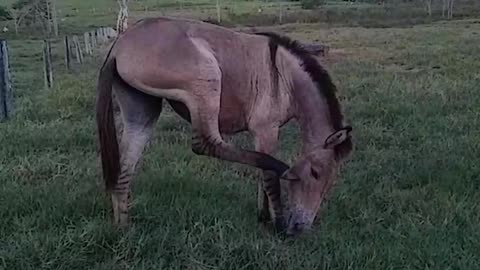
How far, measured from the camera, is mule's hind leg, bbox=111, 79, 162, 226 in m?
4.43

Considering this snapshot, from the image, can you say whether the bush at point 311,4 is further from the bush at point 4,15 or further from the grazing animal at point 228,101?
the grazing animal at point 228,101

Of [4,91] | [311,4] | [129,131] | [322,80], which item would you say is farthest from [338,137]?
[311,4]

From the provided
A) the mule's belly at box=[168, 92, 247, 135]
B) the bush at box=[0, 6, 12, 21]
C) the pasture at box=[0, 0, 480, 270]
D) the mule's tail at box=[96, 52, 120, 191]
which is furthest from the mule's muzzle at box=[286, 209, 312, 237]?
the bush at box=[0, 6, 12, 21]

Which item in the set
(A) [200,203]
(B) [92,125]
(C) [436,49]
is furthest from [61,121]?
(C) [436,49]

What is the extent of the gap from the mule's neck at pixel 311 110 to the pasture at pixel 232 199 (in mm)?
571

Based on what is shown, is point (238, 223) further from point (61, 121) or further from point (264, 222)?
point (61, 121)

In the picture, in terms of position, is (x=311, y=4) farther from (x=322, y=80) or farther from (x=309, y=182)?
(x=309, y=182)

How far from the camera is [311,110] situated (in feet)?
15.0

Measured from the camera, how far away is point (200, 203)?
185 inches

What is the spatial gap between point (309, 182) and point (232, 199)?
2.76 feet

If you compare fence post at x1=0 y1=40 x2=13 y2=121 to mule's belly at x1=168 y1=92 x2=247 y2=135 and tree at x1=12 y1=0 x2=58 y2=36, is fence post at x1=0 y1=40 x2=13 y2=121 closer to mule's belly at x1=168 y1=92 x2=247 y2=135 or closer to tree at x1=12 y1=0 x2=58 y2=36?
mule's belly at x1=168 y1=92 x2=247 y2=135

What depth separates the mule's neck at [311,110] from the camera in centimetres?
455

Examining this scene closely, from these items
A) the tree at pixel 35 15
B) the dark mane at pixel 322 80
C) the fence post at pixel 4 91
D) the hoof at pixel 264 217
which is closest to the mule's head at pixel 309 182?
the dark mane at pixel 322 80

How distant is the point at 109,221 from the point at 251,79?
4.23ft
